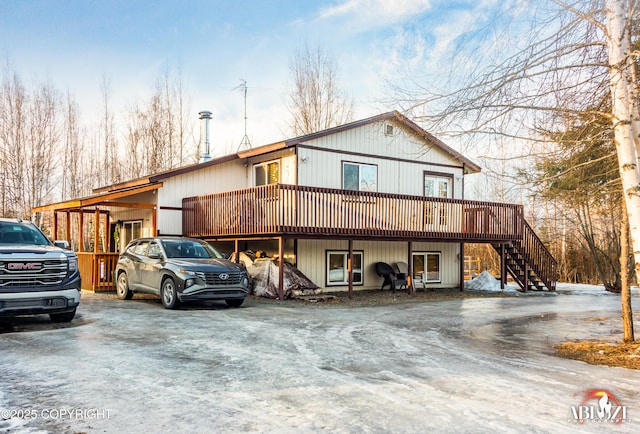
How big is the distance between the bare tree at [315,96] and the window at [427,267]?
50.3ft

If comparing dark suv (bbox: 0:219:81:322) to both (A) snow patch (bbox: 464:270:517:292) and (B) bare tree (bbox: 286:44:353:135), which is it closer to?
(A) snow patch (bbox: 464:270:517:292)

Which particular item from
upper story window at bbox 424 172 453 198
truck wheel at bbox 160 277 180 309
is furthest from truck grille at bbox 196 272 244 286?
upper story window at bbox 424 172 453 198

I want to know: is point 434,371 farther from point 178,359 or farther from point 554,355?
point 178,359

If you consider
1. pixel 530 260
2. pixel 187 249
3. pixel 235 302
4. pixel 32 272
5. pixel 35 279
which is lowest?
pixel 235 302

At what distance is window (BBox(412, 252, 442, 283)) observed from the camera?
2111cm

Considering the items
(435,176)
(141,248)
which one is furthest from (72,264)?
(435,176)

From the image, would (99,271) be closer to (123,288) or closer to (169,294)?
(123,288)

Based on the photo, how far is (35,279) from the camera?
9.37m

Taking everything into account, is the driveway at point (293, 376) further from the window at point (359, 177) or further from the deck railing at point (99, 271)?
the window at point (359, 177)

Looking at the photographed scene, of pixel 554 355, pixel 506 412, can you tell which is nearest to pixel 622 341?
pixel 554 355

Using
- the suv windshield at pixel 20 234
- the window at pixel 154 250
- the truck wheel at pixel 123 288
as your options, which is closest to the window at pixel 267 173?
the window at pixel 154 250

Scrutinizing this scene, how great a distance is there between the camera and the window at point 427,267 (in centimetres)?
2111

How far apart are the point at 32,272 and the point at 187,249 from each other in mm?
4928

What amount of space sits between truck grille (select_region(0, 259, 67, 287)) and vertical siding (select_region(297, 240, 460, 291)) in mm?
9142
